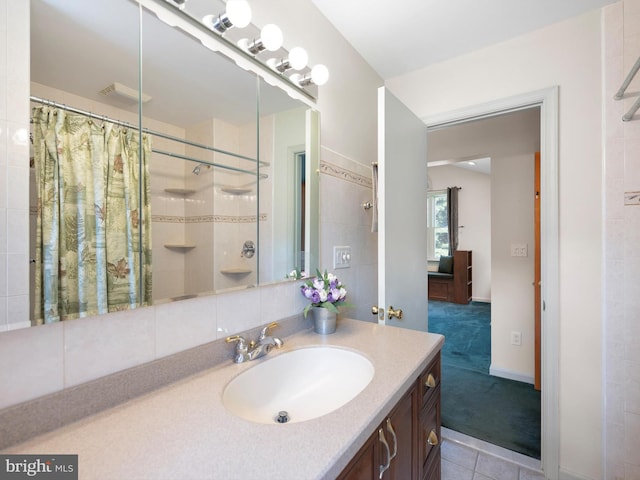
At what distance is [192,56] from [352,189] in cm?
103

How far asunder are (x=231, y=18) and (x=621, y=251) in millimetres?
1919

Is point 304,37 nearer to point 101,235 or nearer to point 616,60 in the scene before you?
point 101,235

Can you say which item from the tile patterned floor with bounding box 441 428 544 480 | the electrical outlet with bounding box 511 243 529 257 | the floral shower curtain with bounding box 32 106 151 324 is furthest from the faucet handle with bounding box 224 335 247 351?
the electrical outlet with bounding box 511 243 529 257

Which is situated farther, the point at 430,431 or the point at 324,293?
the point at 324,293

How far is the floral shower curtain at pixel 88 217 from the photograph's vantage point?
0.64m

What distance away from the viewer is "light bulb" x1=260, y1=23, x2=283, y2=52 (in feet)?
3.48

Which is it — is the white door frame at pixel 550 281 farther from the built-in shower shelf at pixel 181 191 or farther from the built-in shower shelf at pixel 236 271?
the built-in shower shelf at pixel 181 191

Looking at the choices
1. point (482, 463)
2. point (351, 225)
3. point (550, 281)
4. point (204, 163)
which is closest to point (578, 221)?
point (550, 281)

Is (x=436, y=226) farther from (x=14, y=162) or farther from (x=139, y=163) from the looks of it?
(x=14, y=162)

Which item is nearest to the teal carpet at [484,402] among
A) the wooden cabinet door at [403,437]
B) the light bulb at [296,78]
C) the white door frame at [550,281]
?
the white door frame at [550,281]

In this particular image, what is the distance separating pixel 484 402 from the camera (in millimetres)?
2213

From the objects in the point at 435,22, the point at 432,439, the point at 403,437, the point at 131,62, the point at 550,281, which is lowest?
the point at 432,439

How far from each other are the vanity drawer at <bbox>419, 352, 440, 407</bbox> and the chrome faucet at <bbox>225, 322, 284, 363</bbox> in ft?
1.66

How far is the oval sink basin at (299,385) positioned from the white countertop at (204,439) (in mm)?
113
